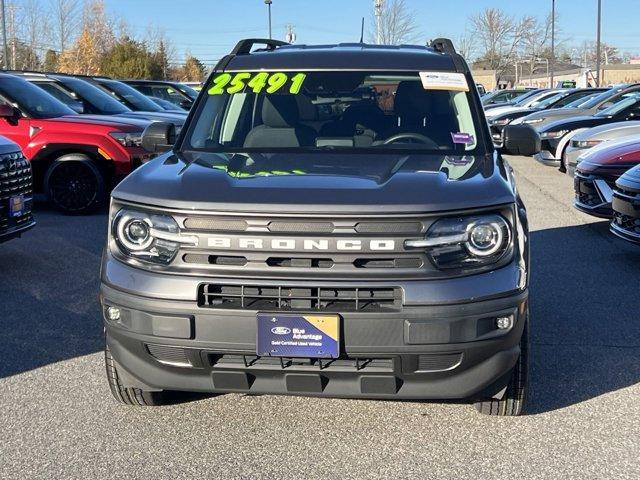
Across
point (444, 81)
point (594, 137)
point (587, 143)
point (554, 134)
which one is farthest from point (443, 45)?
point (554, 134)

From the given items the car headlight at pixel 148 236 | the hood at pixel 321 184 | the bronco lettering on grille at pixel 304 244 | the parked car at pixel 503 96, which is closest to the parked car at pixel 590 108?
the hood at pixel 321 184

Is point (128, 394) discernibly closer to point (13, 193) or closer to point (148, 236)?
point (148, 236)

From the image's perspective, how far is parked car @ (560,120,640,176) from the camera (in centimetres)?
1185

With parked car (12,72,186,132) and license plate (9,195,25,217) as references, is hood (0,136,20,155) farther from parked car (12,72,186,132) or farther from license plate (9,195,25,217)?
parked car (12,72,186,132)

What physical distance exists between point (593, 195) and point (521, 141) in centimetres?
421

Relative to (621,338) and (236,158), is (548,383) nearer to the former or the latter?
(621,338)

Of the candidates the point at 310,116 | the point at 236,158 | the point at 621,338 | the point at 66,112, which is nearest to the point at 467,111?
the point at 310,116

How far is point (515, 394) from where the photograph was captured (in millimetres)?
3814

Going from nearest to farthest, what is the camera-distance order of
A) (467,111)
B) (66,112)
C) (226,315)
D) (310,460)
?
(226,315) < (310,460) < (467,111) < (66,112)

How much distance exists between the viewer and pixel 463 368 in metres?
3.40

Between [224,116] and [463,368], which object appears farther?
[224,116]

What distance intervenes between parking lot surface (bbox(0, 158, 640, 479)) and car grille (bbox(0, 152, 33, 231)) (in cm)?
149

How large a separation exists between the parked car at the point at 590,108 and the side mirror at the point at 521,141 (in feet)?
36.8

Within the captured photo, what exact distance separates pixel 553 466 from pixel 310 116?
7.80 feet
